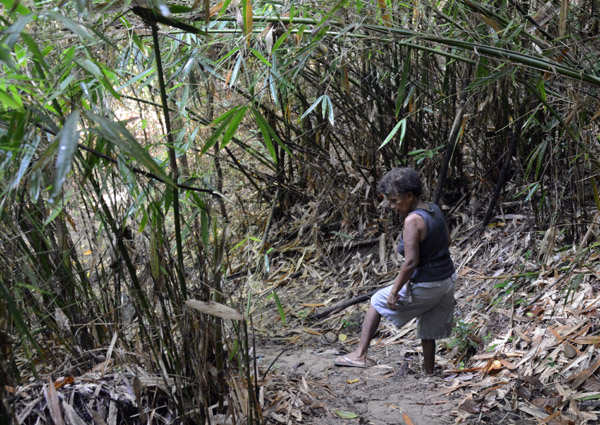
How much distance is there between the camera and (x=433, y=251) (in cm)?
335

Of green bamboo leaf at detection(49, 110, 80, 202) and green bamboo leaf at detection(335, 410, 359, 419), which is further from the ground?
green bamboo leaf at detection(49, 110, 80, 202)

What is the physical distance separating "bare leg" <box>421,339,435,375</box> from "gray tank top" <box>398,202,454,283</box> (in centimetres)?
38

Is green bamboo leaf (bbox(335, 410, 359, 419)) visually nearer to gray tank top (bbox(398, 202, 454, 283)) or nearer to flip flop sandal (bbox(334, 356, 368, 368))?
flip flop sandal (bbox(334, 356, 368, 368))

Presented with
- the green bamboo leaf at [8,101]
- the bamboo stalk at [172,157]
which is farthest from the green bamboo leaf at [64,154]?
the bamboo stalk at [172,157]

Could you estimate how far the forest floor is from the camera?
2.84m

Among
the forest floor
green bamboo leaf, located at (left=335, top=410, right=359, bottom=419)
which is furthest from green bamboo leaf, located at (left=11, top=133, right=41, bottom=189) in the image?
green bamboo leaf, located at (left=335, top=410, right=359, bottom=419)

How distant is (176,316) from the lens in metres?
2.08

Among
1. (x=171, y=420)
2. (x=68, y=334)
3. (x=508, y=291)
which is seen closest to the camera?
(x=171, y=420)

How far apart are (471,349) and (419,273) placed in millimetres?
630

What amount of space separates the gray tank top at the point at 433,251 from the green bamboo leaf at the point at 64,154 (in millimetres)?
2376

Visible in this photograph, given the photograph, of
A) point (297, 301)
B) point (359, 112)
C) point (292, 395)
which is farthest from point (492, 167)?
point (292, 395)

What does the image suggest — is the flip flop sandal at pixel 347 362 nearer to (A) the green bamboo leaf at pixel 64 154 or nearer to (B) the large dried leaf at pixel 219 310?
(B) the large dried leaf at pixel 219 310

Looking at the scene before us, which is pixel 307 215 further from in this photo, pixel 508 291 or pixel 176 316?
pixel 176 316

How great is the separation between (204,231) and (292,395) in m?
1.17
